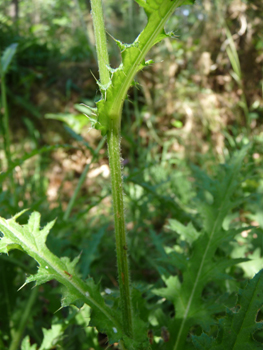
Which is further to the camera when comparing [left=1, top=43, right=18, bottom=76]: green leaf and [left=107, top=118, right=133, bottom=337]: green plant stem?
[left=1, top=43, right=18, bottom=76]: green leaf

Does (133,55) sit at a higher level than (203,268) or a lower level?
higher

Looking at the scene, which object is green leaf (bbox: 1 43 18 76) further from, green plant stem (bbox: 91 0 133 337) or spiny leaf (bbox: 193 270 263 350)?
spiny leaf (bbox: 193 270 263 350)

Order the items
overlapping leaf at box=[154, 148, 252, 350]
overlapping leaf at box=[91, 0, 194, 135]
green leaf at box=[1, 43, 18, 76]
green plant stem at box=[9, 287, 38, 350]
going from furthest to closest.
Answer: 1. green leaf at box=[1, 43, 18, 76]
2. green plant stem at box=[9, 287, 38, 350]
3. overlapping leaf at box=[154, 148, 252, 350]
4. overlapping leaf at box=[91, 0, 194, 135]

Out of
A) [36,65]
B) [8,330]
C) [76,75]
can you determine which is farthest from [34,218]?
[36,65]

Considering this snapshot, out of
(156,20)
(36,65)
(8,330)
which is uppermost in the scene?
(36,65)

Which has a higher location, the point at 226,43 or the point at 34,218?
the point at 226,43

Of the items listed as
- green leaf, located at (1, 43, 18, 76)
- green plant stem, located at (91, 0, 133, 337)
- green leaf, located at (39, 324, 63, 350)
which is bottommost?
green leaf, located at (39, 324, 63, 350)

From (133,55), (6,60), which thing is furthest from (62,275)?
(6,60)

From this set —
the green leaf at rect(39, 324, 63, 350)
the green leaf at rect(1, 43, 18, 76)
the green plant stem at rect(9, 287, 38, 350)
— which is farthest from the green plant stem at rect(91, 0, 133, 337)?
the green leaf at rect(1, 43, 18, 76)

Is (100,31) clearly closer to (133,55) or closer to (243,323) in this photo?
(133,55)

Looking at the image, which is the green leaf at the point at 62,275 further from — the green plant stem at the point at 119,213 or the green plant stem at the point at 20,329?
the green plant stem at the point at 20,329

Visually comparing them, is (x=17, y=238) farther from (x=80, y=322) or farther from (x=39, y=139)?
(x=39, y=139)
